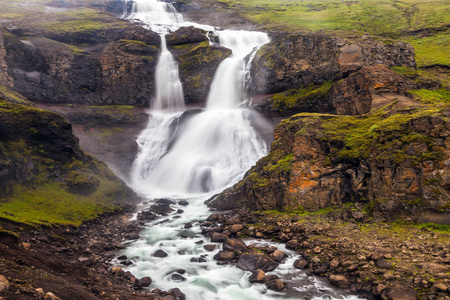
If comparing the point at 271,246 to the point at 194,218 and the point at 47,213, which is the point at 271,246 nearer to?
the point at 194,218

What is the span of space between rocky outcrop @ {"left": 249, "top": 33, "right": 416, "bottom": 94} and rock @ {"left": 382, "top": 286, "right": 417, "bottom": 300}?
27.3 meters

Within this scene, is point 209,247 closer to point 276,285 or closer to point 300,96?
point 276,285

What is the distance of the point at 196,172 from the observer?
103 feet

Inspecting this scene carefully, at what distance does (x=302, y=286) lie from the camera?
477 inches

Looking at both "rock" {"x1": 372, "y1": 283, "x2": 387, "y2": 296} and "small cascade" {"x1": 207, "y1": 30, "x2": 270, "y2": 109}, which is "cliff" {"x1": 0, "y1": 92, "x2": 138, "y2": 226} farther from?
"small cascade" {"x1": 207, "y1": 30, "x2": 270, "y2": 109}

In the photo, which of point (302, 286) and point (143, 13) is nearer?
point (302, 286)


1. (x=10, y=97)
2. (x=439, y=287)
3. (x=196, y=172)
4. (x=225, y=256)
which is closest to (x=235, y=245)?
(x=225, y=256)

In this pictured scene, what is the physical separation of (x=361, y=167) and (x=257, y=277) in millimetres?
9448

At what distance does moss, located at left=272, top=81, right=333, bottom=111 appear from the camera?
36156mm

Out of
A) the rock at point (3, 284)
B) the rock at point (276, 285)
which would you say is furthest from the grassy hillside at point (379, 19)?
the rock at point (3, 284)

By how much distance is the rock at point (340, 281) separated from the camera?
11.6 metres

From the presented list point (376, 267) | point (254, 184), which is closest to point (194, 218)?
point (254, 184)

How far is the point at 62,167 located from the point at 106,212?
5.70m

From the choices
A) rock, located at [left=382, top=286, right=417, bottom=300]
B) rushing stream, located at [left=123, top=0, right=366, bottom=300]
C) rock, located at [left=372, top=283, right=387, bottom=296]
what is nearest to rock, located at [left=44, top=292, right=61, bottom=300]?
rushing stream, located at [left=123, top=0, right=366, bottom=300]
